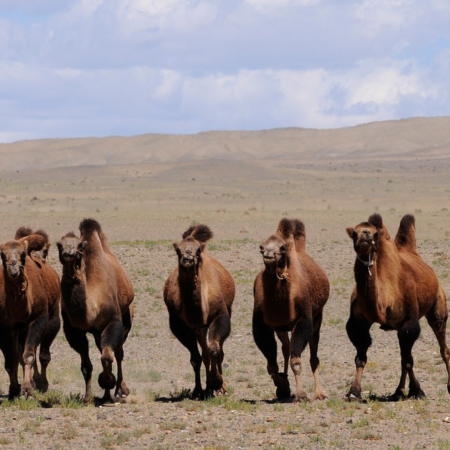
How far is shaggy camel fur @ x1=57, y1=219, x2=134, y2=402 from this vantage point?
1195 cm

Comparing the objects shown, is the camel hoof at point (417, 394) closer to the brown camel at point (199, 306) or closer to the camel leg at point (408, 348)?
the camel leg at point (408, 348)

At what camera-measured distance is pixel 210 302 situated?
1270cm

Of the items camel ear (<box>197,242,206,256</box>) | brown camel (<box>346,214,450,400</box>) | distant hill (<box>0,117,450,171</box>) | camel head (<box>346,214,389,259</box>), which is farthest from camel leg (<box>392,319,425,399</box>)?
distant hill (<box>0,117,450,171</box>)

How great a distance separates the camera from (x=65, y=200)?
2445 inches

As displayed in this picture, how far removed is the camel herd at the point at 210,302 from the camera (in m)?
12.0

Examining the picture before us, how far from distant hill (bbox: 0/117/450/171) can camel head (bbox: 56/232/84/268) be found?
136569 mm

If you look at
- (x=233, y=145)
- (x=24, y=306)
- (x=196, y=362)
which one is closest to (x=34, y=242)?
(x=24, y=306)

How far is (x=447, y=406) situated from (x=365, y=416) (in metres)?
1.13

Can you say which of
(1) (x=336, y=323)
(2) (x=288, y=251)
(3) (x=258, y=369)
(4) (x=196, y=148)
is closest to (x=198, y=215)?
(1) (x=336, y=323)

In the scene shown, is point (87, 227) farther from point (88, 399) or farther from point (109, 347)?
point (88, 399)

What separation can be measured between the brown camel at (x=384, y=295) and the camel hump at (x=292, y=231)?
42.3 inches

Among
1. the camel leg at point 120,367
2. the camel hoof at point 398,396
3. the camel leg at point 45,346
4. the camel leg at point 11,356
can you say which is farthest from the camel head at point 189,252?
the camel hoof at point 398,396

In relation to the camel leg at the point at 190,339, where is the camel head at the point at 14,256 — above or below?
above

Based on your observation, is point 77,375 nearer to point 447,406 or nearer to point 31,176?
point 447,406
